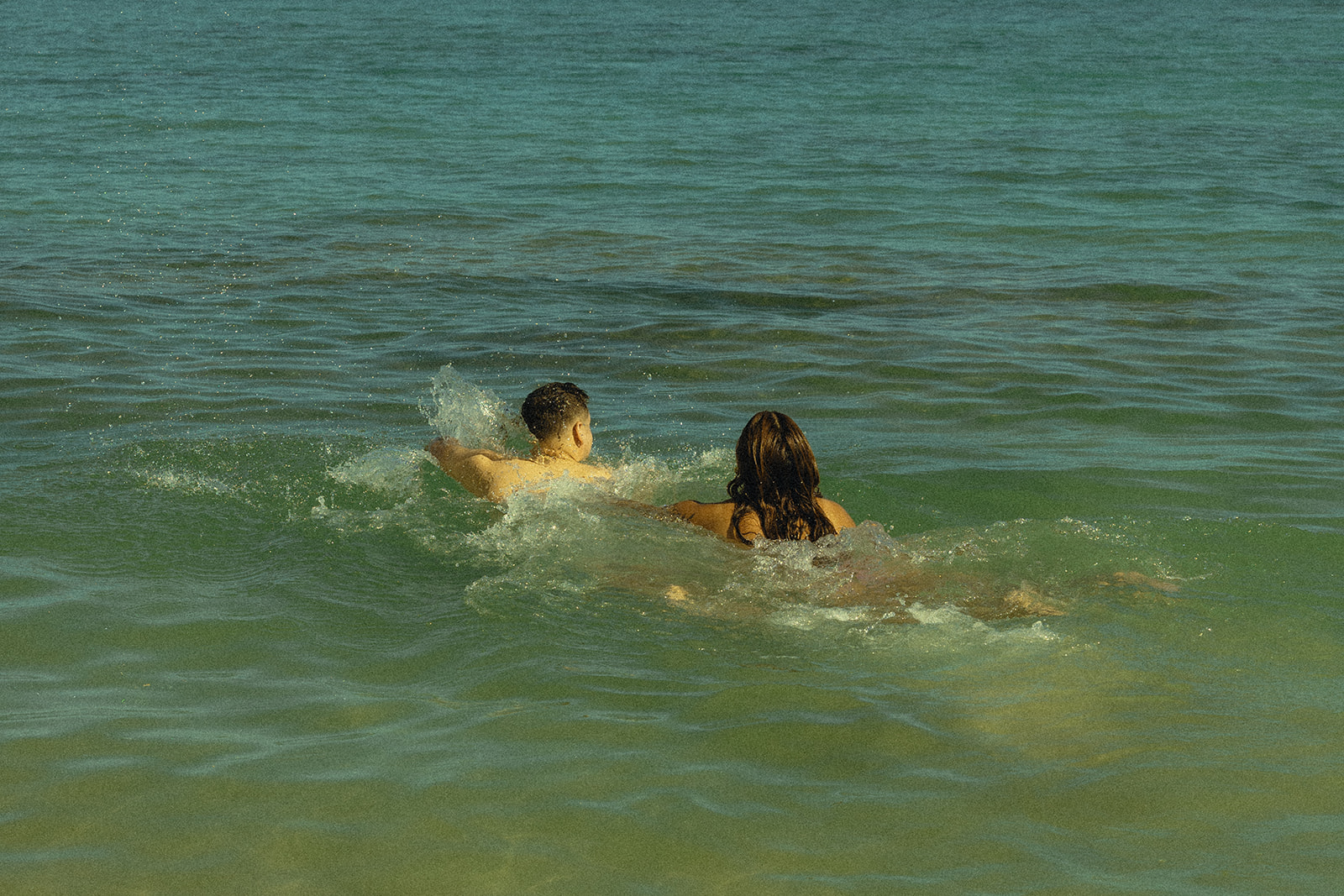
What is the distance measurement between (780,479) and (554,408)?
151cm

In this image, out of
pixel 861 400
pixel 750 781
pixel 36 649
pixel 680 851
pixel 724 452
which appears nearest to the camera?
pixel 680 851

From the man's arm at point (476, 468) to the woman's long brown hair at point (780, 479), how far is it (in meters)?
1.43

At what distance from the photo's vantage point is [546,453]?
7297 millimetres

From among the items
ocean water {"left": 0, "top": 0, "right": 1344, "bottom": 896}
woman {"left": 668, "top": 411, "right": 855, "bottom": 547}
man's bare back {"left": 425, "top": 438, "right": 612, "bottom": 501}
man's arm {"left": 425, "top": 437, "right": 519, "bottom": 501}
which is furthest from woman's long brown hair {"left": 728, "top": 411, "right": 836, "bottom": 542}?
man's arm {"left": 425, "top": 437, "right": 519, "bottom": 501}

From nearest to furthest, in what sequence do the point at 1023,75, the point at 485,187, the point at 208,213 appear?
the point at 208,213, the point at 485,187, the point at 1023,75

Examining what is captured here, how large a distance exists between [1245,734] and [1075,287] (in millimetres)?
9624

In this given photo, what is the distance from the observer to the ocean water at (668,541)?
13.7 feet

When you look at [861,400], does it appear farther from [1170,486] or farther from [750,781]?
[750,781]

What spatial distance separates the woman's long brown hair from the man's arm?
56.2 inches

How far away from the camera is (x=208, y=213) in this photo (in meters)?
17.9

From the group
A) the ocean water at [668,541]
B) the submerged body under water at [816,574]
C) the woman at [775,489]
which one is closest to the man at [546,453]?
the submerged body under water at [816,574]

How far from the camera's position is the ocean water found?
4184mm

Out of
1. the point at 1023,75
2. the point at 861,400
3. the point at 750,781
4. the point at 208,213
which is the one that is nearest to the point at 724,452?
the point at 861,400

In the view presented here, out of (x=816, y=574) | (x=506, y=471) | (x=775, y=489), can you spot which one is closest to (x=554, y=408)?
Result: (x=506, y=471)
